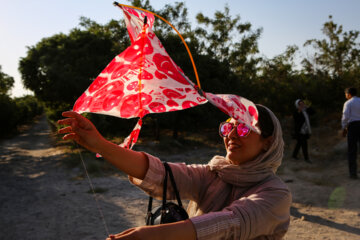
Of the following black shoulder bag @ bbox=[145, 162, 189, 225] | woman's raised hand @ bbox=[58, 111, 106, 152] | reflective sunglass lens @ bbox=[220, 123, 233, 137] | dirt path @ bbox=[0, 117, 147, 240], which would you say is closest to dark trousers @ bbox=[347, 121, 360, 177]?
dirt path @ bbox=[0, 117, 147, 240]

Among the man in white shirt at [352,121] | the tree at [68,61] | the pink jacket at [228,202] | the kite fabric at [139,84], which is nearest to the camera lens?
the pink jacket at [228,202]

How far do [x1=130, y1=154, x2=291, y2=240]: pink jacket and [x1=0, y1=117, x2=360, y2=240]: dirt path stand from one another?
3192 millimetres

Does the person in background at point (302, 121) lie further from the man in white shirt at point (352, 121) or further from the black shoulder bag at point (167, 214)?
the black shoulder bag at point (167, 214)

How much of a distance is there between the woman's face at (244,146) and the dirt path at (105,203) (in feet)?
11.2

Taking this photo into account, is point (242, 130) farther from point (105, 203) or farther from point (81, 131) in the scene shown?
point (105, 203)

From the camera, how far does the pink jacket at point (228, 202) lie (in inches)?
45.5

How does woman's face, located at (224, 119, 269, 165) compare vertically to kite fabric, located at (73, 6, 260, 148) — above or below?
below

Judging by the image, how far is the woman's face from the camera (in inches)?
61.3

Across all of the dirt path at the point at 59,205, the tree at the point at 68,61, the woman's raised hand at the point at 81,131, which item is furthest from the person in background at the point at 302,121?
the woman's raised hand at the point at 81,131

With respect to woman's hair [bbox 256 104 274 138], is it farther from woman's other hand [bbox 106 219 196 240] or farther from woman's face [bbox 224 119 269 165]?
woman's other hand [bbox 106 219 196 240]

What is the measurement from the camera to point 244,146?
1.56m

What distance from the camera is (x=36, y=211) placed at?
549 centimetres

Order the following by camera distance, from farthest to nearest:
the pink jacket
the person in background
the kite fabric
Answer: the person in background, the kite fabric, the pink jacket

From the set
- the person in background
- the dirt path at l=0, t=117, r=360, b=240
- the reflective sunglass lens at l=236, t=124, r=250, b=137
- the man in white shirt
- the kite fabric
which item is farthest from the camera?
the person in background
